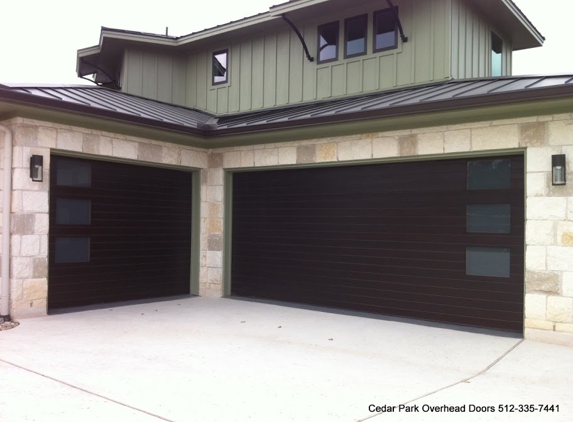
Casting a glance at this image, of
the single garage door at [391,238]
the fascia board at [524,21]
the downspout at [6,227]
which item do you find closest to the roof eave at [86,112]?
the downspout at [6,227]

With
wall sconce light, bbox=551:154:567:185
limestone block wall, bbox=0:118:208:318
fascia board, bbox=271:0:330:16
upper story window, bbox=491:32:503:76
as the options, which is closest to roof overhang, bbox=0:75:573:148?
limestone block wall, bbox=0:118:208:318

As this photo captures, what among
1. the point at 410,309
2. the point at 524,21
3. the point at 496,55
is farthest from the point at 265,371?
the point at 524,21

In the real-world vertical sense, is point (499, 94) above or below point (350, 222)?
above

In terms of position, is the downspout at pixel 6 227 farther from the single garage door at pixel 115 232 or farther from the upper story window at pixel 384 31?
the upper story window at pixel 384 31

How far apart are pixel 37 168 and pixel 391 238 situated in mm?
5497

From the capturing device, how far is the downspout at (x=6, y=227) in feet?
24.8

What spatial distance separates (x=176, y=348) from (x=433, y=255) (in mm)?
3971

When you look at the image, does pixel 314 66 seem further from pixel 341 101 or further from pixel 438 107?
pixel 438 107

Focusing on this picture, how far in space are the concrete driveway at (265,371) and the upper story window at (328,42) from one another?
571 centimetres

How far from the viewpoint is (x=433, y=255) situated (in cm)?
780

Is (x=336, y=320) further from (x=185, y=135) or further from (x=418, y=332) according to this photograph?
(x=185, y=135)

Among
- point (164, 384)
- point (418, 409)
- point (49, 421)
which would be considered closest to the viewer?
point (49, 421)

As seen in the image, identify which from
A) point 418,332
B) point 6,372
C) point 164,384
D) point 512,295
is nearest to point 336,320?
point 418,332

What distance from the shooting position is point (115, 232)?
9039 millimetres
